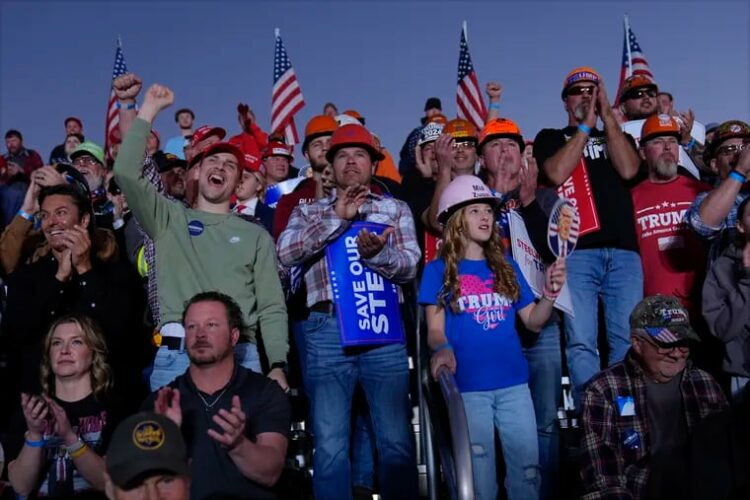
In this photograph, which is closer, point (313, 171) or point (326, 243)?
point (326, 243)

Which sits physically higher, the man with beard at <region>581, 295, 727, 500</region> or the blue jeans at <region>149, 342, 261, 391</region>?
the blue jeans at <region>149, 342, 261, 391</region>

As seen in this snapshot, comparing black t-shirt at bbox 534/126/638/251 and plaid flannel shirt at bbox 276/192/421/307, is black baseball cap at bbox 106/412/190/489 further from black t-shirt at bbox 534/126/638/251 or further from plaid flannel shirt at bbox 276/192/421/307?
black t-shirt at bbox 534/126/638/251

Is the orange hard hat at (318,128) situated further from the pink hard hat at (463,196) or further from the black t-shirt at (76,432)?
the black t-shirt at (76,432)

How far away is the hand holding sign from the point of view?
19.2 ft

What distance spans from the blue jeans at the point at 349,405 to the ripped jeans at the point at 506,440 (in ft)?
1.49

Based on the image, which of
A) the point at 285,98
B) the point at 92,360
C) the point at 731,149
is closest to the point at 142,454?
the point at 92,360

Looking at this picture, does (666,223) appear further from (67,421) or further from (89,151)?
(89,151)

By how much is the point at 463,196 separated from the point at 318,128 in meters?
2.30

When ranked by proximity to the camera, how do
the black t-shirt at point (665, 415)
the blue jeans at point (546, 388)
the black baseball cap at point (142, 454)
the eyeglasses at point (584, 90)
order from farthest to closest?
the eyeglasses at point (584, 90) < the blue jeans at point (546, 388) < the black t-shirt at point (665, 415) < the black baseball cap at point (142, 454)

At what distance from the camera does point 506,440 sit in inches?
225

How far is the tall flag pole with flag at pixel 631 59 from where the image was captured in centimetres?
1327


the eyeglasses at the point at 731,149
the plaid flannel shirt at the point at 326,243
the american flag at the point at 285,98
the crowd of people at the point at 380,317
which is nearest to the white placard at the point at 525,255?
the crowd of people at the point at 380,317

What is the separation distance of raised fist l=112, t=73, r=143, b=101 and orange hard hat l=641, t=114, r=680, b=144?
3.83m

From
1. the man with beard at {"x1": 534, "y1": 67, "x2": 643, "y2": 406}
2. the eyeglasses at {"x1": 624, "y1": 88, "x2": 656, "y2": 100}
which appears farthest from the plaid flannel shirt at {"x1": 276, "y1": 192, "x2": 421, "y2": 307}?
the eyeglasses at {"x1": 624, "y1": 88, "x2": 656, "y2": 100}
